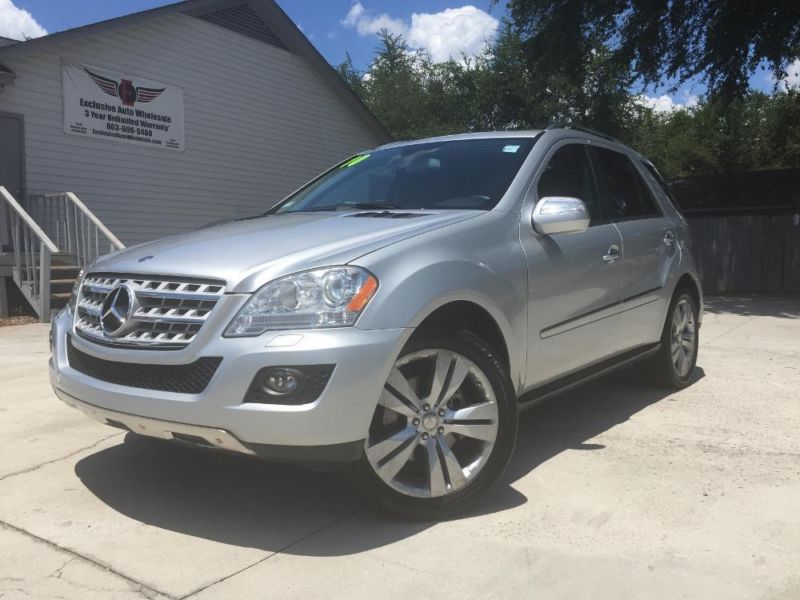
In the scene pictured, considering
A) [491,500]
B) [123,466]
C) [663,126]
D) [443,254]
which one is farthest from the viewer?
[663,126]

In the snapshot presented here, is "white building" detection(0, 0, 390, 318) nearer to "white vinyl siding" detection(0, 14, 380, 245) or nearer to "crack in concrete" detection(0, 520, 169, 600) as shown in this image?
"white vinyl siding" detection(0, 14, 380, 245)

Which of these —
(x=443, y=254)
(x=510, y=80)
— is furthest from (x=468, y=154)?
(x=510, y=80)

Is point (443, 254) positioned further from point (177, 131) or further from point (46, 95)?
point (177, 131)

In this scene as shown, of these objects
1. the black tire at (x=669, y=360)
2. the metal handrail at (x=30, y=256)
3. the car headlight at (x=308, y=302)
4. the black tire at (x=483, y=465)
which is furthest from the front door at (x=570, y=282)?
the metal handrail at (x=30, y=256)

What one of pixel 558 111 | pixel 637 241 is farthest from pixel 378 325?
pixel 558 111

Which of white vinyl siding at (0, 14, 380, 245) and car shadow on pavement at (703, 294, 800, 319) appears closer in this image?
white vinyl siding at (0, 14, 380, 245)

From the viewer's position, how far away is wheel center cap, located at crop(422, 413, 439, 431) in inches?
115

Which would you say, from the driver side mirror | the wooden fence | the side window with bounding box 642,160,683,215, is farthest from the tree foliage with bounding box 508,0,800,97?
the driver side mirror

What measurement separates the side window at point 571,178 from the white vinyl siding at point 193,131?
9515mm

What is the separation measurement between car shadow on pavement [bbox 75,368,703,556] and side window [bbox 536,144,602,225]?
4.50 ft

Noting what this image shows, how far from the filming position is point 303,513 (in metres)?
3.12

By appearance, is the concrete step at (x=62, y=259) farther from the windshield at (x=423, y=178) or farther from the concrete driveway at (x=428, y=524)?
the windshield at (x=423, y=178)

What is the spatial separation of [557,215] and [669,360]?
2.16 meters

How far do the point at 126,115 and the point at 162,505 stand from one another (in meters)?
10.7
